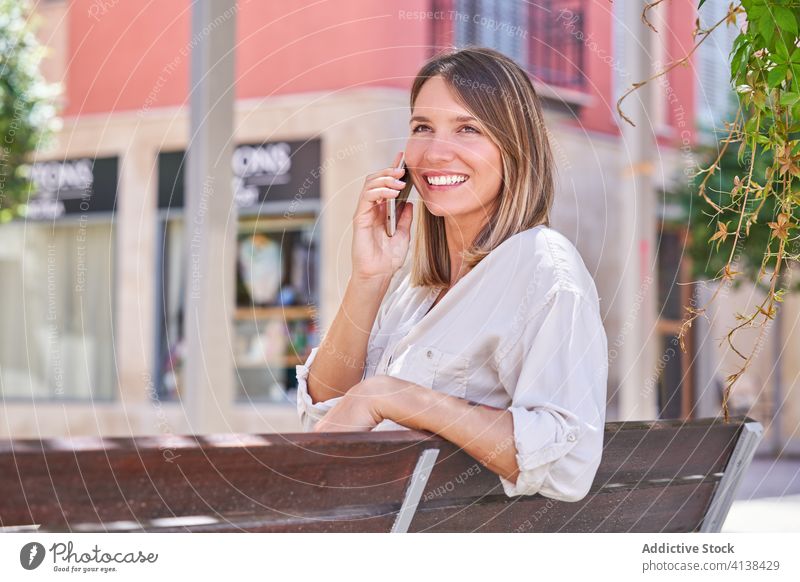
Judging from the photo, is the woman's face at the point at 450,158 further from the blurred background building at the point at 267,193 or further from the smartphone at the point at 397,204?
the blurred background building at the point at 267,193

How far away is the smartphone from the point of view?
1624mm

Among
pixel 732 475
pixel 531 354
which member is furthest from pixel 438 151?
pixel 732 475

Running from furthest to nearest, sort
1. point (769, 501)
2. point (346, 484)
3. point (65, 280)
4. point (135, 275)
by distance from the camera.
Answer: point (65, 280) < point (135, 275) < point (769, 501) < point (346, 484)

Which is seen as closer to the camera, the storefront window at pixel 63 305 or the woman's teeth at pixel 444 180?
the woman's teeth at pixel 444 180

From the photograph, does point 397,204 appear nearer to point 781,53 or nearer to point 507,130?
point 507,130

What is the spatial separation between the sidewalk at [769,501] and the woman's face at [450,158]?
1.19 metres

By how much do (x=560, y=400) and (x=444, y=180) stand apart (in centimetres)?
43

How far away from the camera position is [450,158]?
5.15ft

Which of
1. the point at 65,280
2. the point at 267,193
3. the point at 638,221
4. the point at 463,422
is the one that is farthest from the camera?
the point at 65,280

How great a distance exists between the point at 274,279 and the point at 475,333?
6071 mm

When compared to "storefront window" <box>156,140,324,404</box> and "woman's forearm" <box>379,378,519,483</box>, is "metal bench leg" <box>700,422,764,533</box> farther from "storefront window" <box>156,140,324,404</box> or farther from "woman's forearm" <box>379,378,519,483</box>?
"storefront window" <box>156,140,324,404</box>

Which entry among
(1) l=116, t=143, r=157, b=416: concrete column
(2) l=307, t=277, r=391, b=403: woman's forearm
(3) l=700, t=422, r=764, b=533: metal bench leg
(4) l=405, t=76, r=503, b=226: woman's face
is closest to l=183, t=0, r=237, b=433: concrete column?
(2) l=307, t=277, r=391, b=403: woman's forearm

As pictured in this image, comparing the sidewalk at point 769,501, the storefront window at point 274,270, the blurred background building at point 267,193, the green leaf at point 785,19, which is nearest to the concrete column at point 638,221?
the blurred background building at point 267,193

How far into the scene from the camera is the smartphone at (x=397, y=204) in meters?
1.62
